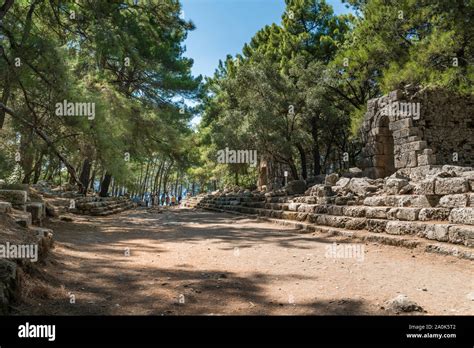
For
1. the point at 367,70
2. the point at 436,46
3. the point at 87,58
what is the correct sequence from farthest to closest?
the point at 367,70 → the point at 87,58 → the point at 436,46

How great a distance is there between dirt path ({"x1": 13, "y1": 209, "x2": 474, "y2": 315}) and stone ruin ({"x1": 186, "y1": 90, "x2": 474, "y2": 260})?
0.60 m

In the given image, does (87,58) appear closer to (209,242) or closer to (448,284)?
(209,242)

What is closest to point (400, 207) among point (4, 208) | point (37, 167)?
point (4, 208)

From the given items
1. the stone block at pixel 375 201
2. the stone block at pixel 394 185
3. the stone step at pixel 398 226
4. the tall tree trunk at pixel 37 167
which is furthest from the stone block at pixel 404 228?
the tall tree trunk at pixel 37 167

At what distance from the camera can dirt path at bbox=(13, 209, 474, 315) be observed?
3.28 meters

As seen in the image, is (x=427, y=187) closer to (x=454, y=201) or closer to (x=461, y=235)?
(x=454, y=201)

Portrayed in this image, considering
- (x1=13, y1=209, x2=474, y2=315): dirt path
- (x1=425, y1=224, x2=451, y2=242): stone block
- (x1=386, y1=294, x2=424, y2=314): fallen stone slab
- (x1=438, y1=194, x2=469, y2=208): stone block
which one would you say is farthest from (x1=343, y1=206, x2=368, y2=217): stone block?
(x1=386, y1=294, x2=424, y2=314): fallen stone slab

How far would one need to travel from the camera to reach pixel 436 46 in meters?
10.8

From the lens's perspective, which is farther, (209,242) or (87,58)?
(87,58)

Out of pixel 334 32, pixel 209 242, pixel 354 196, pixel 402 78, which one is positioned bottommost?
pixel 209 242

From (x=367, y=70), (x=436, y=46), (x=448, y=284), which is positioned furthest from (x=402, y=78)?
(x=448, y=284)

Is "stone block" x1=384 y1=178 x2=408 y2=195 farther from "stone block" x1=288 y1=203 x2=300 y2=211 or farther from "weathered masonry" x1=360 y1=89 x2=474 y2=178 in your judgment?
"weathered masonry" x1=360 y1=89 x2=474 y2=178

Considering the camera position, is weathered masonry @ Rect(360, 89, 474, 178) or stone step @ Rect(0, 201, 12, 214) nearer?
stone step @ Rect(0, 201, 12, 214)

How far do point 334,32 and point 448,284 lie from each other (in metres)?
23.1
